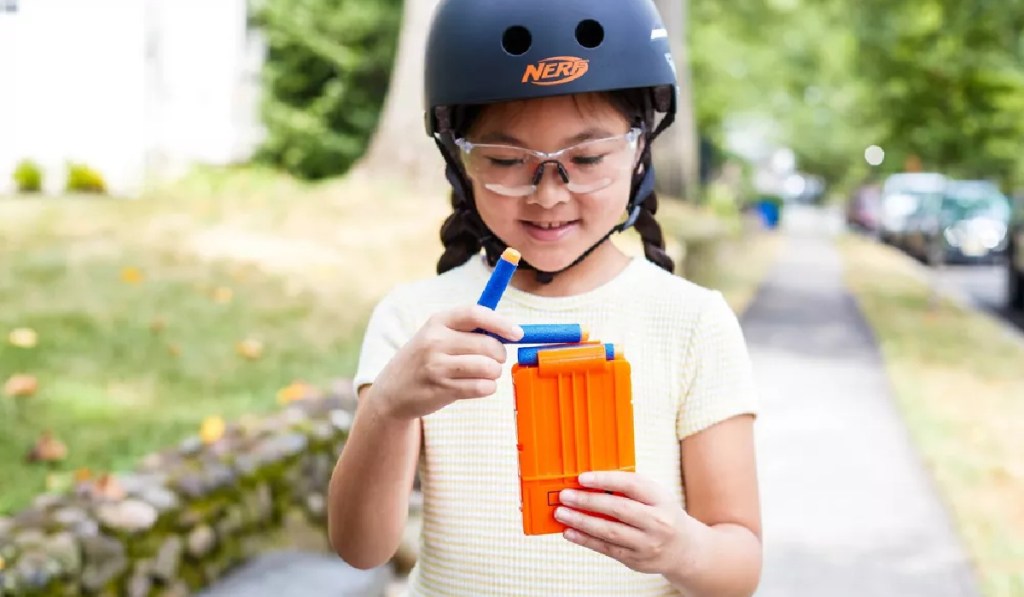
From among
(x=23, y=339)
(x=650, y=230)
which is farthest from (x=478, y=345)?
(x=23, y=339)

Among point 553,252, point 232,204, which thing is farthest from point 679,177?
point 553,252

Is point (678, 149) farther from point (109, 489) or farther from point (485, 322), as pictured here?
point (485, 322)

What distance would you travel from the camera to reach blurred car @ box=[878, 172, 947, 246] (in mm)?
29031

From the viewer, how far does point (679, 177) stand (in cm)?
1769

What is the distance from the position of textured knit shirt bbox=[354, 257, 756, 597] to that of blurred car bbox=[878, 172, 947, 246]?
27.5m

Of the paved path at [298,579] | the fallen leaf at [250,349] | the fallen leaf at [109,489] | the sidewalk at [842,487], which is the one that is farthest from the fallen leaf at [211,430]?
the sidewalk at [842,487]

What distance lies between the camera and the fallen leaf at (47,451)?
4520 mm

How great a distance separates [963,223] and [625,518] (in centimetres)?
2457

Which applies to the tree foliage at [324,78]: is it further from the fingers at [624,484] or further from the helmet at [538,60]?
the fingers at [624,484]

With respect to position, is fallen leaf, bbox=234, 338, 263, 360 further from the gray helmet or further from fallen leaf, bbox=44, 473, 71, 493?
the gray helmet

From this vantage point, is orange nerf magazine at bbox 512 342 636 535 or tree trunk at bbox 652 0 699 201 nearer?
orange nerf magazine at bbox 512 342 636 535

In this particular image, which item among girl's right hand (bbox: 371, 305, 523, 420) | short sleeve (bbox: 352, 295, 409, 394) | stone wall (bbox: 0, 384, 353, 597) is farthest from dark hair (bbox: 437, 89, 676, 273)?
stone wall (bbox: 0, 384, 353, 597)

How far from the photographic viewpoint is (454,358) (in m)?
1.57

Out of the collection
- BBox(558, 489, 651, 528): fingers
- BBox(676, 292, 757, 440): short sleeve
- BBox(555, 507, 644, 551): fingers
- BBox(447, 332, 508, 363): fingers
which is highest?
BBox(447, 332, 508, 363): fingers
